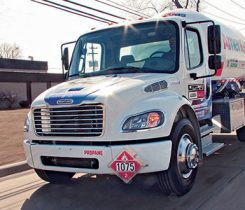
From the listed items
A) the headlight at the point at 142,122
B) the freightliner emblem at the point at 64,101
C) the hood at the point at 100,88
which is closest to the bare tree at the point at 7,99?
the hood at the point at 100,88

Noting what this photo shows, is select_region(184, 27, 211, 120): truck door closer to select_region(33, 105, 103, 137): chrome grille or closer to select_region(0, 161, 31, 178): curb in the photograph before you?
select_region(33, 105, 103, 137): chrome grille

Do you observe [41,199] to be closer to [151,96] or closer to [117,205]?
[117,205]

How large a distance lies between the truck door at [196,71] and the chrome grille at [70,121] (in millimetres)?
1982

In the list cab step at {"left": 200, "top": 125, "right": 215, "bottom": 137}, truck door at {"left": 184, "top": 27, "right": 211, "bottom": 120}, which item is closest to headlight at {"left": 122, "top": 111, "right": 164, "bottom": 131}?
truck door at {"left": 184, "top": 27, "right": 211, "bottom": 120}

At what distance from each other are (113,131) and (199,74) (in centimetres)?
248

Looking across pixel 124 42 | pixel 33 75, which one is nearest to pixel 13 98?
pixel 33 75

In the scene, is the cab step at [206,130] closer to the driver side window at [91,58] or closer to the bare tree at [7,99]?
the driver side window at [91,58]

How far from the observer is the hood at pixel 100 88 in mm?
4961

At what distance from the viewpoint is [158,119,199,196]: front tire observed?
5.08 metres

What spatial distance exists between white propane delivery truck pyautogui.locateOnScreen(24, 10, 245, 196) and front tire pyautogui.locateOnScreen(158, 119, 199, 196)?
0.01 m

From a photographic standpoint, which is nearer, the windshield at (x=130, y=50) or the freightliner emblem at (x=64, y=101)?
the freightliner emblem at (x=64, y=101)

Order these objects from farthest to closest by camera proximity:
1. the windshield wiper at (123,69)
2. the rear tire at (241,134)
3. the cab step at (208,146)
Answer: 1. the rear tire at (241,134)
2. the cab step at (208,146)
3. the windshield wiper at (123,69)

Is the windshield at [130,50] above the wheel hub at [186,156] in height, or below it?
above

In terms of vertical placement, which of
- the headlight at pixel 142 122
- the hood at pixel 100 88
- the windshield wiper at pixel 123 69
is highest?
the windshield wiper at pixel 123 69
